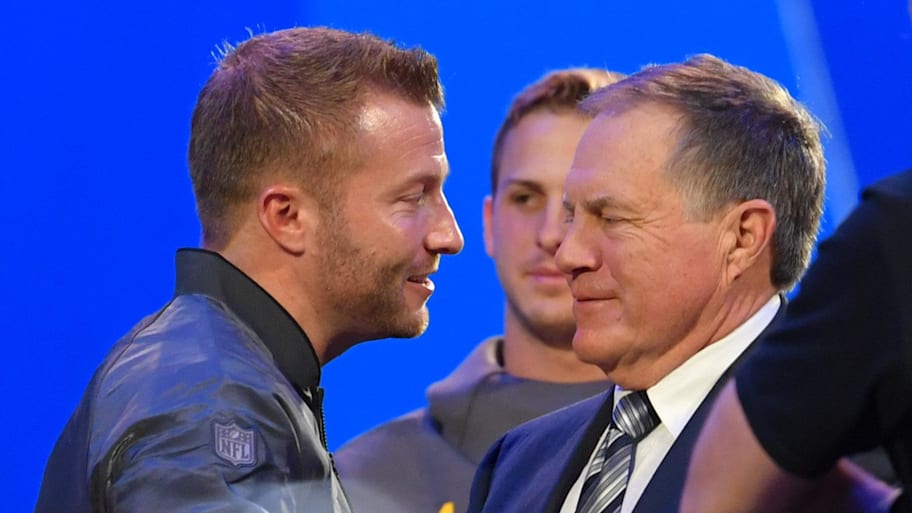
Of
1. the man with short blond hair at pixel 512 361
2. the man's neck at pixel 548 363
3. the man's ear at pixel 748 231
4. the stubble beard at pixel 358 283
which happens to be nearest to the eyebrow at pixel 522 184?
the man with short blond hair at pixel 512 361

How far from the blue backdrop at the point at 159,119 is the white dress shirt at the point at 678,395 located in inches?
36.7

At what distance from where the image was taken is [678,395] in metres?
1.95

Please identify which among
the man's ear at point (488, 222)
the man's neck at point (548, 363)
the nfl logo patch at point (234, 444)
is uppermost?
the man's ear at point (488, 222)

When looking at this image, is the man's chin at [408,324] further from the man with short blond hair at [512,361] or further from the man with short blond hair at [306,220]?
the man with short blond hair at [512,361]

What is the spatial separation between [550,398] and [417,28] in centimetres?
98

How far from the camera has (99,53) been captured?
3076mm

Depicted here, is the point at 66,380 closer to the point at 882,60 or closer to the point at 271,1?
the point at 271,1

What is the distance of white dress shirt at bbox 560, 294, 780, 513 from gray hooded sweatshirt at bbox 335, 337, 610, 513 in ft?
2.79

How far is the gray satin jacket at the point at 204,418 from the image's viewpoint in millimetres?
1638

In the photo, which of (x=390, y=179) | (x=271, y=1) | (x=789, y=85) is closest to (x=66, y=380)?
(x=271, y=1)

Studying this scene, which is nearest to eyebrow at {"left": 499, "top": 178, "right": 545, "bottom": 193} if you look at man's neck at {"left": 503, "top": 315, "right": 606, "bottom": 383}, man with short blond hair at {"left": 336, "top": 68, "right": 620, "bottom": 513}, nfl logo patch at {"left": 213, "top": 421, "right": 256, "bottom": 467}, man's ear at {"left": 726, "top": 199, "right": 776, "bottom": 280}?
man with short blond hair at {"left": 336, "top": 68, "right": 620, "bottom": 513}

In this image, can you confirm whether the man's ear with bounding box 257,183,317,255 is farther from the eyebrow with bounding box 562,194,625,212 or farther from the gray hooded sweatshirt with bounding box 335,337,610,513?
the gray hooded sweatshirt with bounding box 335,337,610,513

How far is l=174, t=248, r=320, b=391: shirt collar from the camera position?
204cm

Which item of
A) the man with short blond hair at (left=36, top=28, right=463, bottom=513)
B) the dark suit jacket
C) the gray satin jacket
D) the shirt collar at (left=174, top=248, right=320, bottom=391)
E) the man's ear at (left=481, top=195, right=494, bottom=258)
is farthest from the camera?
the man's ear at (left=481, top=195, right=494, bottom=258)
